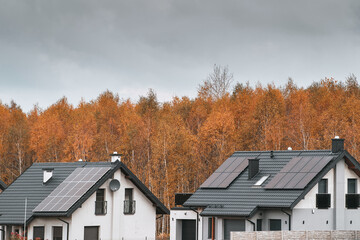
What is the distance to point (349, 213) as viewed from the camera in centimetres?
3956

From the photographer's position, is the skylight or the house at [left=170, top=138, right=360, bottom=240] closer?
the house at [left=170, top=138, right=360, bottom=240]

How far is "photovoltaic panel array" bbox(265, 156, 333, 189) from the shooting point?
37.2 metres

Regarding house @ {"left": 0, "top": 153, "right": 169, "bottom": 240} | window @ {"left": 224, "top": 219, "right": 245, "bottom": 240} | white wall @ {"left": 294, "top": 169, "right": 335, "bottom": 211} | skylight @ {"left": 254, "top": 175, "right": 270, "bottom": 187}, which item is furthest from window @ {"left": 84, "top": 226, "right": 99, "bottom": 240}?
white wall @ {"left": 294, "top": 169, "right": 335, "bottom": 211}

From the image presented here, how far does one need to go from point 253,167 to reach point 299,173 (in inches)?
121

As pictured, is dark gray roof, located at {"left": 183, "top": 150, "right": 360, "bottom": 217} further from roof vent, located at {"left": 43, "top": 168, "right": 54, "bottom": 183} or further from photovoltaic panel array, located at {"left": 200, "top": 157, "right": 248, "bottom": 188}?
roof vent, located at {"left": 43, "top": 168, "right": 54, "bottom": 183}

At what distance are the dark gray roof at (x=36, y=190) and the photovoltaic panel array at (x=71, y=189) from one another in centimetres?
28

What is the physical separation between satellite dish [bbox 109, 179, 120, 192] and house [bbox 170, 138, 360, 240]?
4314 mm

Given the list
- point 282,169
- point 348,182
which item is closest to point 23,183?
point 282,169

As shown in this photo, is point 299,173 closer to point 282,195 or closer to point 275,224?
Answer: point 282,195

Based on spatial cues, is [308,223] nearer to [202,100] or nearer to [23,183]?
[23,183]

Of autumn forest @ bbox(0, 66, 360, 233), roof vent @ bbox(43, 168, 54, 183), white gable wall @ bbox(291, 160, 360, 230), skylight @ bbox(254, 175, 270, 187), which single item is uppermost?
autumn forest @ bbox(0, 66, 360, 233)

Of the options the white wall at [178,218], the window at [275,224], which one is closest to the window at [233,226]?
the window at [275,224]

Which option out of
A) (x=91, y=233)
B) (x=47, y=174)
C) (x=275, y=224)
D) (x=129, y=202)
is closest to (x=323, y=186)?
(x=275, y=224)

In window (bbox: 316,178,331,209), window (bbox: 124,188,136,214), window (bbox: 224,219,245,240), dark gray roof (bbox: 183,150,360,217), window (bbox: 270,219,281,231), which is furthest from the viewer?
window (bbox: 124,188,136,214)
